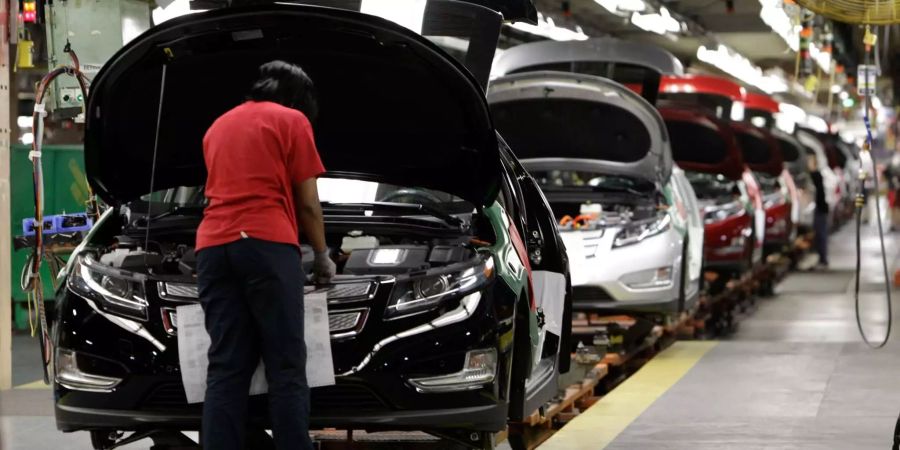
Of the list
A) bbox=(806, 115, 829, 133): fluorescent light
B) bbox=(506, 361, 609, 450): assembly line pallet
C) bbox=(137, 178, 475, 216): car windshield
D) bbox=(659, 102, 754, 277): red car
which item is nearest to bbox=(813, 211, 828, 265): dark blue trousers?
bbox=(806, 115, 829, 133): fluorescent light

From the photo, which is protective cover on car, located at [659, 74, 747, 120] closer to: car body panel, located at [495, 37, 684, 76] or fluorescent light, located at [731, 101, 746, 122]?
fluorescent light, located at [731, 101, 746, 122]

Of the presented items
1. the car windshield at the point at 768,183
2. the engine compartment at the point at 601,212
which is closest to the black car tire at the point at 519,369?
the engine compartment at the point at 601,212

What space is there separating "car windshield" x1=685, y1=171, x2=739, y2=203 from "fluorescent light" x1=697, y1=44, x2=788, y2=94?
7903 mm

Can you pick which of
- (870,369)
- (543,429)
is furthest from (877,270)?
(543,429)

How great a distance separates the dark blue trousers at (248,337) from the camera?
5234 millimetres

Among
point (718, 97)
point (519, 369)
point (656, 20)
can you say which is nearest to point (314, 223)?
point (519, 369)

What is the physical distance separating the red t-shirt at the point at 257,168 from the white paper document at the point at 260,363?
26 centimetres

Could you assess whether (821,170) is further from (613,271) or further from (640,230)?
(613,271)

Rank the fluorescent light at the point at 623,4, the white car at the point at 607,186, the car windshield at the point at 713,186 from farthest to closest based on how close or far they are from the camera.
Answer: the fluorescent light at the point at 623,4 → the car windshield at the point at 713,186 → the white car at the point at 607,186

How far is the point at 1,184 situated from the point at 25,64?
0.75 meters

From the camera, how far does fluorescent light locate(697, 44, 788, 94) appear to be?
82.4 feet

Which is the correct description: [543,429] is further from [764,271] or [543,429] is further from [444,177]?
[764,271]

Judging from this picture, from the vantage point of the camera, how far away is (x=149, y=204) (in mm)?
6102

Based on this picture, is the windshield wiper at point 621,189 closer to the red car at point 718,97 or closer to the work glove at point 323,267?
the red car at point 718,97
